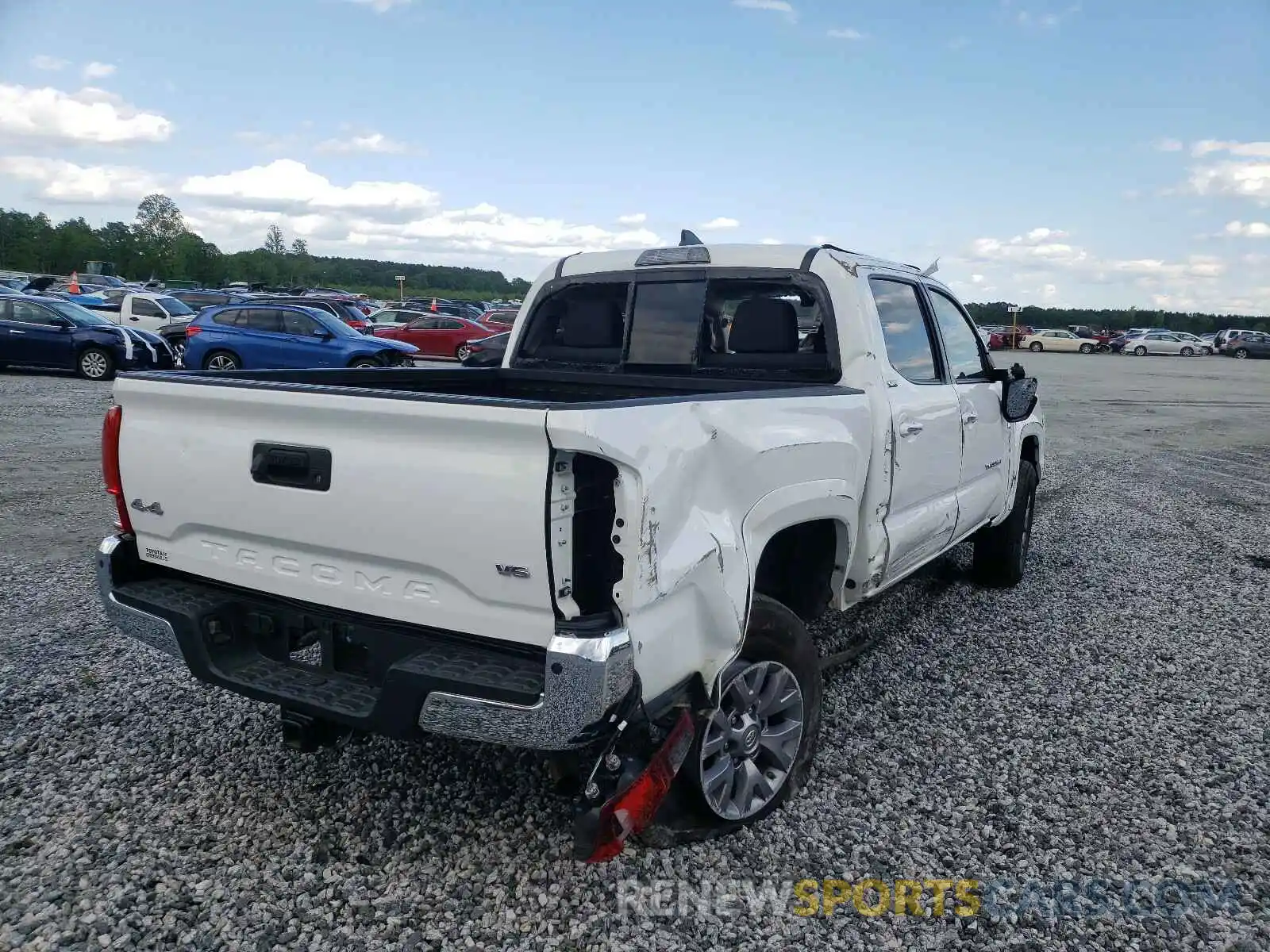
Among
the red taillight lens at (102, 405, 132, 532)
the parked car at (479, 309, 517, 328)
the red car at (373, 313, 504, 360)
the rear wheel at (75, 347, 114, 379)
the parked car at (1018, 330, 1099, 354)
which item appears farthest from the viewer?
the parked car at (1018, 330, 1099, 354)

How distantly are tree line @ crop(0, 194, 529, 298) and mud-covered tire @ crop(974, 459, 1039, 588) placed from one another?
94899 mm

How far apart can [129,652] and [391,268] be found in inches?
5327

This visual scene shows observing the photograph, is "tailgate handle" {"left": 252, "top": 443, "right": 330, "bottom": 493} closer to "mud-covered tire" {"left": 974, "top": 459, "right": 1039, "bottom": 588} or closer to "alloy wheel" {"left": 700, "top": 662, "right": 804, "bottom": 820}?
"alloy wheel" {"left": 700, "top": 662, "right": 804, "bottom": 820}

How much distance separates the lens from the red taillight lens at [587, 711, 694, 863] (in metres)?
2.50

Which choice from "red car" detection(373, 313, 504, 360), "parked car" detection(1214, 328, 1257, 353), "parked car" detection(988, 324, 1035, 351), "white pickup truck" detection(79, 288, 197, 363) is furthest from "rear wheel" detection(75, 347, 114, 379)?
"parked car" detection(1214, 328, 1257, 353)

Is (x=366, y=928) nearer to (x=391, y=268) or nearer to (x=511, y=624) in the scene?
(x=511, y=624)

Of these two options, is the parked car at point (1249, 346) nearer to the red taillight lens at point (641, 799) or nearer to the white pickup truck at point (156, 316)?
the white pickup truck at point (156, 316)

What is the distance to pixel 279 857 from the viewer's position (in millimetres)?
3037

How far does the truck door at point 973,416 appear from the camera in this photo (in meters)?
4.88

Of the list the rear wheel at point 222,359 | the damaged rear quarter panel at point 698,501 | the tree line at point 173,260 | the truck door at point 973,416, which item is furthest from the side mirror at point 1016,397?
the tree line at point 173,260

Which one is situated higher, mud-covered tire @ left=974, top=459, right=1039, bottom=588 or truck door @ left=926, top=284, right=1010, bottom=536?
truck door @ left=926, top=284, right=1010, bottom=536

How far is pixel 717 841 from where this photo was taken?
125 inches

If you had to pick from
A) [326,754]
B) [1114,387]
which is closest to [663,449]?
[326,754]

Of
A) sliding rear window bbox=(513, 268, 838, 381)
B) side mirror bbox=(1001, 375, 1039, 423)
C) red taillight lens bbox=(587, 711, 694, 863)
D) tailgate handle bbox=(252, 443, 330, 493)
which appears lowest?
red taillight lens bbox=(587, 711, 694, 863)
